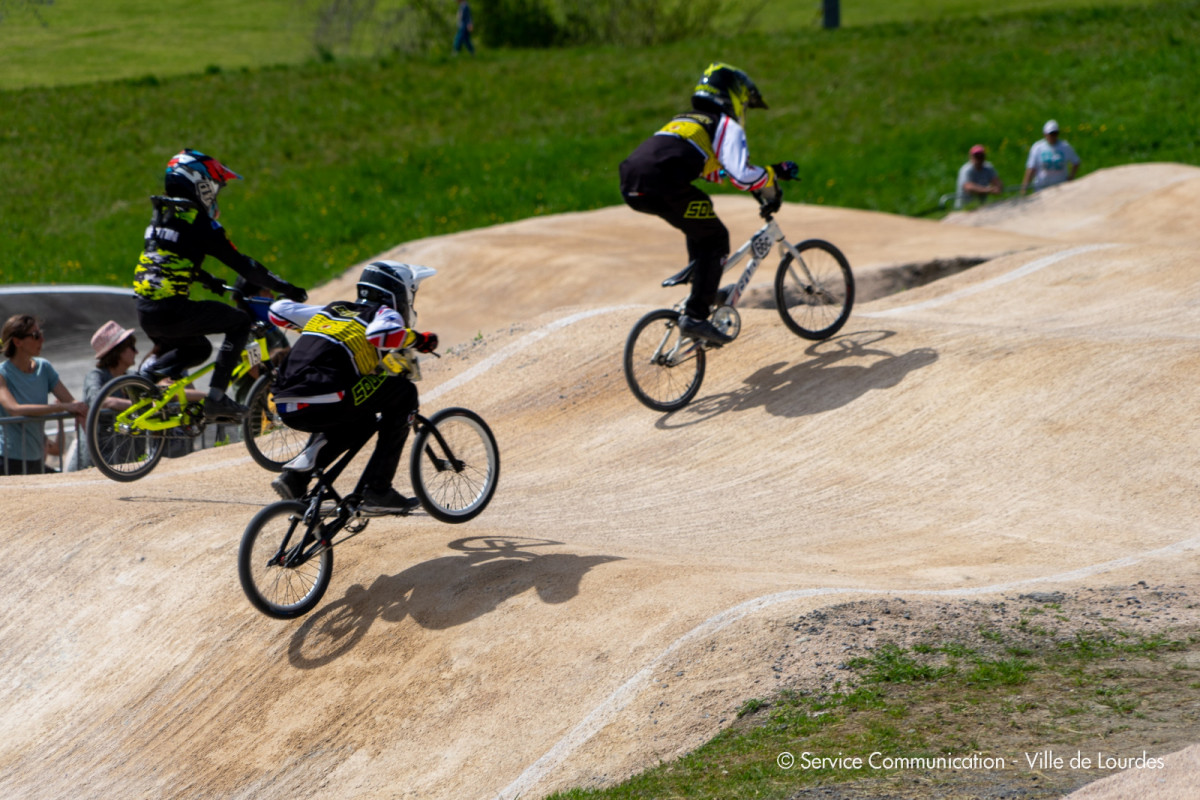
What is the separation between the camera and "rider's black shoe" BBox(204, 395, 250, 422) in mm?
8648

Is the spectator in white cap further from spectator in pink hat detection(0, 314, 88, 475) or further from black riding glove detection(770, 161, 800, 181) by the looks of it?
spectator in pink hat detection(0, 314, 88, 475)

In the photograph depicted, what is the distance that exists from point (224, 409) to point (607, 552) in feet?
11.8

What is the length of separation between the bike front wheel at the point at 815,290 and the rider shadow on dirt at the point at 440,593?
438 cm

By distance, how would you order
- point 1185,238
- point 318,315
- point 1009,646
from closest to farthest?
point 1009,646
point 318,315
point 1185,238

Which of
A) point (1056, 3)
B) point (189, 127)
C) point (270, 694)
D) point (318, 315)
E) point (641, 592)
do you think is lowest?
point (270, 694)

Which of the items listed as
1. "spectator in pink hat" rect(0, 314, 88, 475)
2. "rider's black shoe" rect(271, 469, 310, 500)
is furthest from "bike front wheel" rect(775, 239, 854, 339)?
"spectator in pink hat" rect(0, 314, 88, 475)

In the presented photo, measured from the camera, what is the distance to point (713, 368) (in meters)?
10.8

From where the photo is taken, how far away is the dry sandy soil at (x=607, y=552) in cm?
539

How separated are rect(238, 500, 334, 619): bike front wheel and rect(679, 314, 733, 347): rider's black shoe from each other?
405 centimetres

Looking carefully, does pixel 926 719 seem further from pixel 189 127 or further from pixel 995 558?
pixel 189 127

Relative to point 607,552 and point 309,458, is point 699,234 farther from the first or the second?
point 309,458

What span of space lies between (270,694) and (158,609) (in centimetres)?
133

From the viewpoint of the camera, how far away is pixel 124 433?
8.65 m

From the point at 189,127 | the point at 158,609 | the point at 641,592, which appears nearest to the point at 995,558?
the point at 641,592
